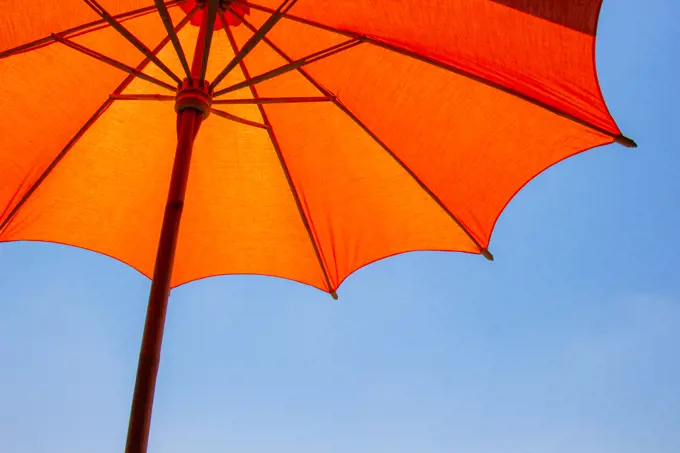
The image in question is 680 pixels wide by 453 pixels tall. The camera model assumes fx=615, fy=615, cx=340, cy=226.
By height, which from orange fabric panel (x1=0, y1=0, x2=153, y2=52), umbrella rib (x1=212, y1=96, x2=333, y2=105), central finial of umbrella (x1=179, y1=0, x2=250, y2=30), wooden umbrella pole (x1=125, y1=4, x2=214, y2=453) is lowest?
wooden umbrella pole (x1=125, y1=4, x2=214, y2=453)

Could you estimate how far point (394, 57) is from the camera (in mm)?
4023

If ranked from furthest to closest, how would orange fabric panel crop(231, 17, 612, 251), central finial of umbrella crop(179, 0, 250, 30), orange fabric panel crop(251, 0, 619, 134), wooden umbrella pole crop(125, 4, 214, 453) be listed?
central finial of umbrella crop(179, 0, 250, 30) → orange fabric panel crop(231, 17, 612, 251) → orange fabric panel crop(251, 0, 619, 134) → wooden umbrella pole crop(125, 4, 214, 453)

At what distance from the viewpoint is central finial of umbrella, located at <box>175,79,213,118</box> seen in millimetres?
3555

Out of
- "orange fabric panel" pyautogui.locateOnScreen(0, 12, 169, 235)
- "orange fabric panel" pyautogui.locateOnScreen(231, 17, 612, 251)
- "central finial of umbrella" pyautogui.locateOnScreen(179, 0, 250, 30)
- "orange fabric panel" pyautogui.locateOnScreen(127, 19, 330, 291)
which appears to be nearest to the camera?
"orange fabric panel" pyautogui.locateOnScreen(231, 17, 612, 251)

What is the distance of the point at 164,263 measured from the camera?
296 cm

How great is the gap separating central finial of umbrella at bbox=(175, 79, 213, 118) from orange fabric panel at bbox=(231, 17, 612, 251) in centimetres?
103

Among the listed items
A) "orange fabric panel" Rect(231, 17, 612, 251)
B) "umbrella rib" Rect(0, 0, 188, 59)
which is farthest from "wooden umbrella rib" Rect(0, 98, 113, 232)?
→ "orange fabric panel" Rect(231, 17, 612, 251)

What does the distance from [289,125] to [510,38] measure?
185cm

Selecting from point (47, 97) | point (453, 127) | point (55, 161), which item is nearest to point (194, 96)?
point (47, 97)

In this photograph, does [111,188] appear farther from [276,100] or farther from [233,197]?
[276,100]

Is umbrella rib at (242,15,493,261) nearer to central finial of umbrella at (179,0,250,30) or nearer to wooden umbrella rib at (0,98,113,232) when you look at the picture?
central finial of umbrella at (179,0,250,30)

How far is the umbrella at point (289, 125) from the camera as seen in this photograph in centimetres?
354

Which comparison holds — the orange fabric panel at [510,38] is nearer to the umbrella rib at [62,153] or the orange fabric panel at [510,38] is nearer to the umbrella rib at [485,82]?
the umbrella rib at [485,82]

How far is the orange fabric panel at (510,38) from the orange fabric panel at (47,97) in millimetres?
1663
